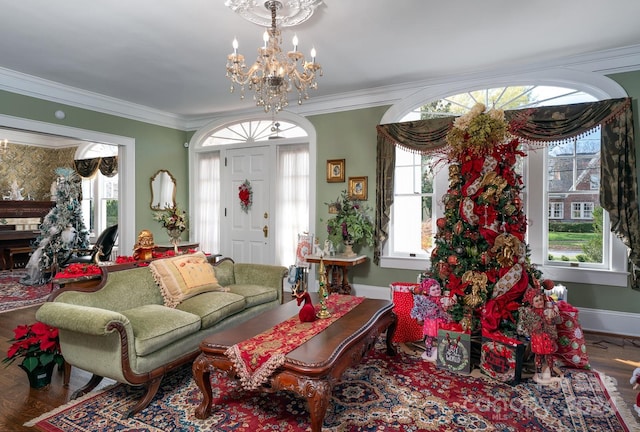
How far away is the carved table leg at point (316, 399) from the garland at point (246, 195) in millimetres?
4355

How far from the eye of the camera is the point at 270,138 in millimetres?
5914

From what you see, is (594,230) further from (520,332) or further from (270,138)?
(270,138)

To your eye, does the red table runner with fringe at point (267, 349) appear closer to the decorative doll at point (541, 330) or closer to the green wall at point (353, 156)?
the decorative doll at point (541, 330)

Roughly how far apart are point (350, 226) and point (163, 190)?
11.2 ft

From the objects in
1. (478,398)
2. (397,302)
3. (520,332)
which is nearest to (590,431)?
(478,398)

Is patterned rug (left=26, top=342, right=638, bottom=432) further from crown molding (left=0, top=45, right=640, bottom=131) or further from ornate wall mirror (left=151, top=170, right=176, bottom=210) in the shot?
ornate wall mirror (left=151, top=170, right=176, bottom=210)

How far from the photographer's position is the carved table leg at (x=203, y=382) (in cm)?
230

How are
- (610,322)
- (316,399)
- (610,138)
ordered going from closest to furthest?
(316,399) < (610,138) < (610,322)

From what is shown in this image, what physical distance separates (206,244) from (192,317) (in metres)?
3.88

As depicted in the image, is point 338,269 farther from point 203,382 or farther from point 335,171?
point 203,382

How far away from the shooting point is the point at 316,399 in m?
1.98

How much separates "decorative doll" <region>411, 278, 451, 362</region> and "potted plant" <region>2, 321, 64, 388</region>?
2900 mm

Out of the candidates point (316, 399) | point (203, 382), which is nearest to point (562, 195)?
point (316, 399)

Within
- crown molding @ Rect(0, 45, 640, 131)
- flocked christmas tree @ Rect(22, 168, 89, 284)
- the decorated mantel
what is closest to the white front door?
crown molding @ Rect(0, 45, 640, 131)
